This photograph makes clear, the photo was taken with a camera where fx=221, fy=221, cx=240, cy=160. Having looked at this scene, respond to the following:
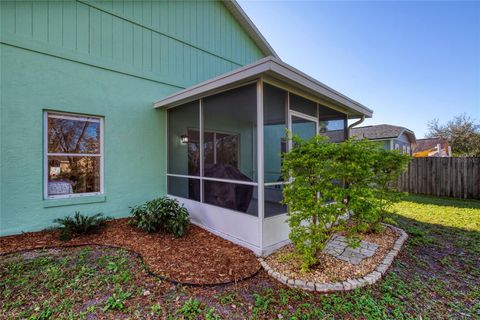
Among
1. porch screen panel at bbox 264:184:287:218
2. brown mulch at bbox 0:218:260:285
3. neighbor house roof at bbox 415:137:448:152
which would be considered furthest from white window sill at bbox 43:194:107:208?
neighbor house roof at bbox 415:137:448:152

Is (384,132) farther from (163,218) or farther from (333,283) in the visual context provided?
(163,218)

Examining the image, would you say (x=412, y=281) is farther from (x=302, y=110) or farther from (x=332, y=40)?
(x=332, y=40)

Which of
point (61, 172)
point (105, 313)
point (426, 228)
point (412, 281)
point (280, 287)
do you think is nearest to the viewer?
point (105, 313)

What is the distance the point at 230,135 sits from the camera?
221 inches

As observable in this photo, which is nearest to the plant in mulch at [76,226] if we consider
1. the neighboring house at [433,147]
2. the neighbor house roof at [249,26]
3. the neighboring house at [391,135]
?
the neighbor house roof at [249,26]

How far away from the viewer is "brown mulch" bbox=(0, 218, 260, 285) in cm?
306

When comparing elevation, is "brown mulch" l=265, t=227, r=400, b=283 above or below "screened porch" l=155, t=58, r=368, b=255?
below

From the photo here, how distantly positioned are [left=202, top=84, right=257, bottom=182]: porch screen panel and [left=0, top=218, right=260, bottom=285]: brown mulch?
1328 millimetres

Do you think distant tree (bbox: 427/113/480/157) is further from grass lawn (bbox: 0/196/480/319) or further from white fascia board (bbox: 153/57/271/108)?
white fascia board (bbox: 153/57/271/108)

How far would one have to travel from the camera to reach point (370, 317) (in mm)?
2260

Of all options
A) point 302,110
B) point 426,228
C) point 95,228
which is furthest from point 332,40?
point 95,228

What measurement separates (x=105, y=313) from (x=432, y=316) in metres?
3.38

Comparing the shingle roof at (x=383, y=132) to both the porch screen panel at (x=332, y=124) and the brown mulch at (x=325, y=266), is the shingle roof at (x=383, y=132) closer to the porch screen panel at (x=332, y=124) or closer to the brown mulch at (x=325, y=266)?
the porch screen panel at (x=332, y=124)

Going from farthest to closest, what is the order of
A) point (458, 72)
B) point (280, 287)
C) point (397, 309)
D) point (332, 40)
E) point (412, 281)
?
point (458, 72), point (332, 40), point (412, 281), point (280, 287), point (397, 309)
